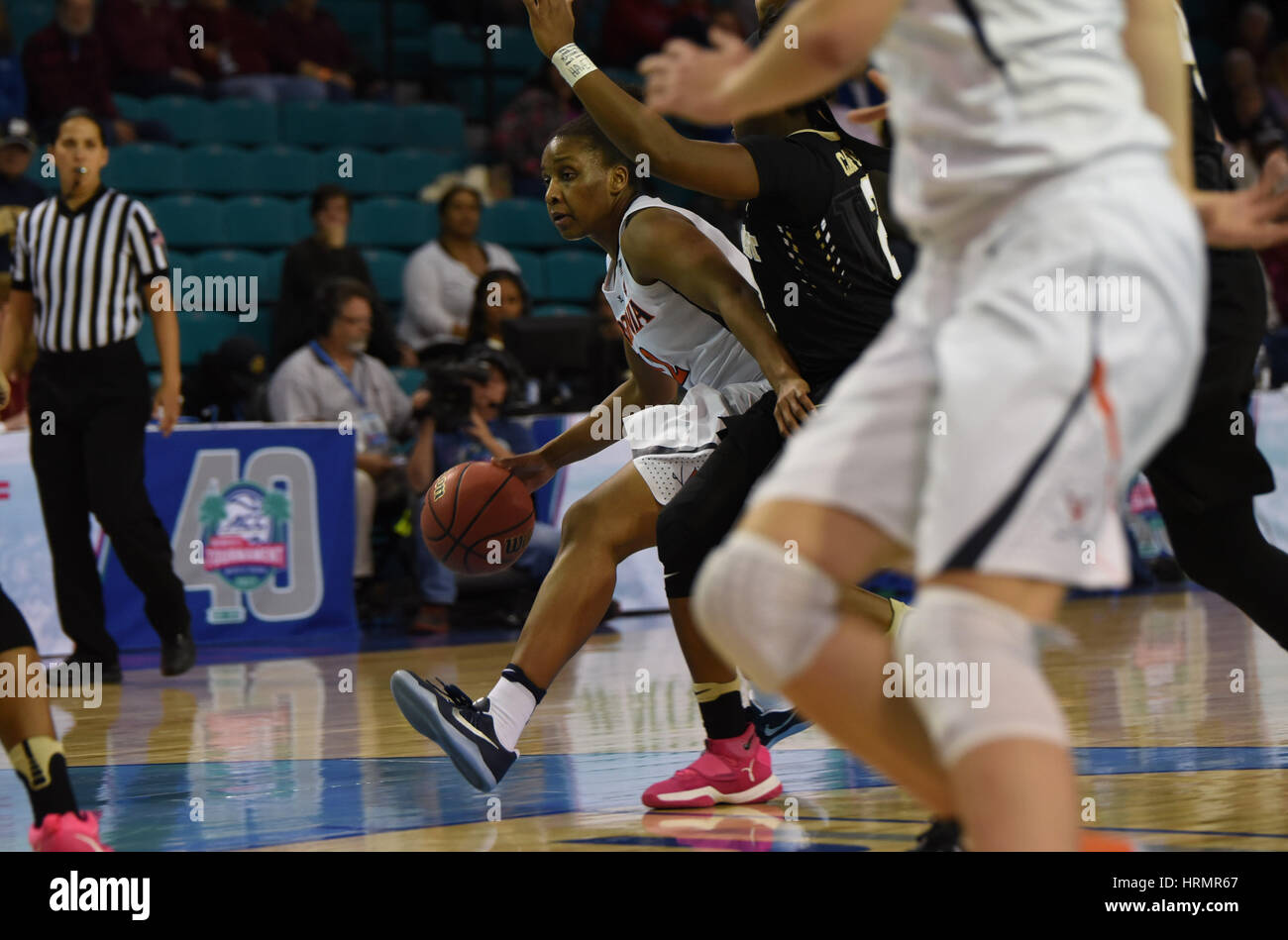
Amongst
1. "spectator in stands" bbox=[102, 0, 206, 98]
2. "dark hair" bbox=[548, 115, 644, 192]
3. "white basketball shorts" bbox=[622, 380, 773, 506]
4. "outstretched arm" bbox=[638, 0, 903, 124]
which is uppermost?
"spectator in stands" bbox=[102, 0, 206, 98]

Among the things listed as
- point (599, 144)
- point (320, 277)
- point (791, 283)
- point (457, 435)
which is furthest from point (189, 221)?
point (791, 283)

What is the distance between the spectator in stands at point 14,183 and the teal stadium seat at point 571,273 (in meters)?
3.39

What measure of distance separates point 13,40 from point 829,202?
896 centimetres

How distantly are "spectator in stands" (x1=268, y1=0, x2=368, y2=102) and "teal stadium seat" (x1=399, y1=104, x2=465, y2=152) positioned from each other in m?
0.46

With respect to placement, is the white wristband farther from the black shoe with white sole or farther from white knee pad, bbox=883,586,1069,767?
white knee pad, bbox=883,586,1069,767

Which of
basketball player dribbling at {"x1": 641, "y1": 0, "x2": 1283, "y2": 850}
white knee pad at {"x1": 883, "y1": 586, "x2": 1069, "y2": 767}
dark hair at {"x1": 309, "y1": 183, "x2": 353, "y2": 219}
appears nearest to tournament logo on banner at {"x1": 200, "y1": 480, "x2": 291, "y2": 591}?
dark hair at {"x1": 309, "y1": 183, "x2": 353, "y2": 219}

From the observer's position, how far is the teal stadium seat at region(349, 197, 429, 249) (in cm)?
1141

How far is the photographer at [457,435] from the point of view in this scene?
8531mm

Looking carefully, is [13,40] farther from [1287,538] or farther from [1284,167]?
[1284,167]

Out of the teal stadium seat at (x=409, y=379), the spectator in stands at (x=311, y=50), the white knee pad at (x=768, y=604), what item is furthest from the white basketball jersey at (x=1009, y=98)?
the spectator in stands at (x=311, y=50)

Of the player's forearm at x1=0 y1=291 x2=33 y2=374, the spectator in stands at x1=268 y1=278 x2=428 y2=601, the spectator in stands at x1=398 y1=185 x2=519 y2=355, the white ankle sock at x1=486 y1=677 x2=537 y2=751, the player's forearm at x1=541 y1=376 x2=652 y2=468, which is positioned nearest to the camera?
the white ankle sock at x1=486 y1=677 x2=537 y2=751

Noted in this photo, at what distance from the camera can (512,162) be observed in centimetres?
1218

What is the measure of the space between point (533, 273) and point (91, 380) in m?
5.01

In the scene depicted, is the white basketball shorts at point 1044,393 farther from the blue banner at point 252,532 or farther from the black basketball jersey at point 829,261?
the blue banner at point 252,532
